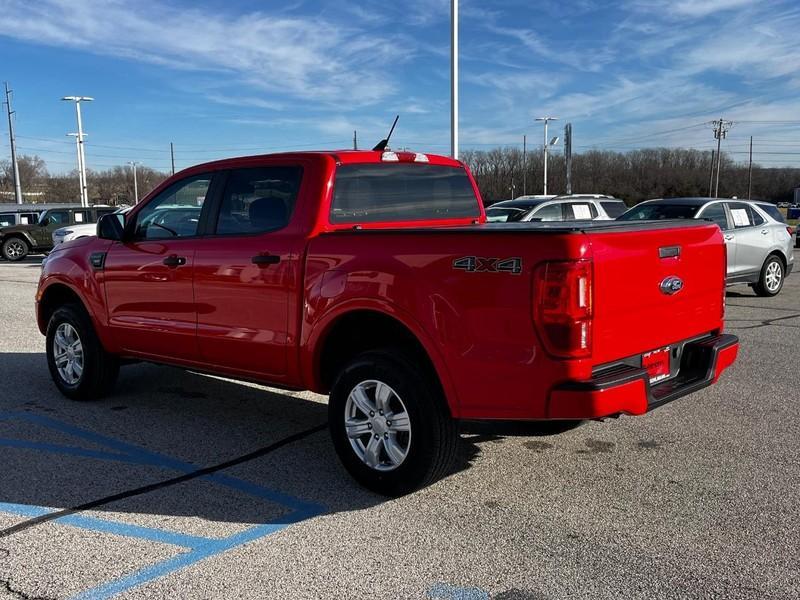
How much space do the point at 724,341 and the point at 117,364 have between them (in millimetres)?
4681

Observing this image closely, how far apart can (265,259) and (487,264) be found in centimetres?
162

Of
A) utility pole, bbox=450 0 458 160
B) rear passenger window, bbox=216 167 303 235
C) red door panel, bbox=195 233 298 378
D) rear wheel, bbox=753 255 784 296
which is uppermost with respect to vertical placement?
utility pole, bbox=450 0 458 160

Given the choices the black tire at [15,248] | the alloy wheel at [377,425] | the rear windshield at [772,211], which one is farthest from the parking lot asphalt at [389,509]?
the black tire at [15,248]

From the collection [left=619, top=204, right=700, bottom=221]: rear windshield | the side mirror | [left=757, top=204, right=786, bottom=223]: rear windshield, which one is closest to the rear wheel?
[left=757, top=204, right=786, bottom=223]: rear windshield

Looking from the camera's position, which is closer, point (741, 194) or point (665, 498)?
point (665, 498)

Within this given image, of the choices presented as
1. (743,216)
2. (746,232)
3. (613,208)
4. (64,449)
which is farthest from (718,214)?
(64,449)

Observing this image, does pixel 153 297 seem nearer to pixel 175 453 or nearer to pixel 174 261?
pixel 174 261

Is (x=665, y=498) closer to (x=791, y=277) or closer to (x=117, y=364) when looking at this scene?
(x=117, y=364)

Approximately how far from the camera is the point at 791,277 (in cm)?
1564

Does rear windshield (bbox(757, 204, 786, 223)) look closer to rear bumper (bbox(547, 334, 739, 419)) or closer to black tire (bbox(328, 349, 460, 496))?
rear bumper (bbox(547, 334, 739, 419))

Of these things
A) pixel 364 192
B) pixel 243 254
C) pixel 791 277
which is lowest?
pixel 791 277

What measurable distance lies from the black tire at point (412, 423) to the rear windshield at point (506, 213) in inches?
460

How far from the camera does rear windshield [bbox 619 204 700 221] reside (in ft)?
38.5

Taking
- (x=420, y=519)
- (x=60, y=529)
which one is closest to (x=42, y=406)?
(x=60, y=529)
